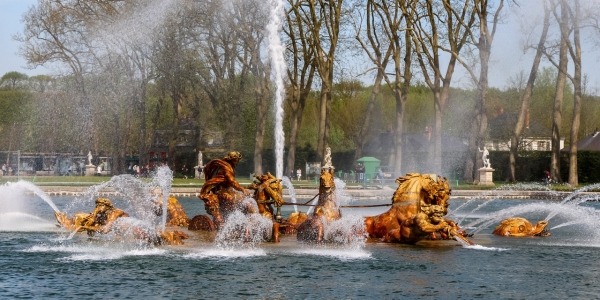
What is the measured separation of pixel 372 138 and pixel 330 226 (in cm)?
7722

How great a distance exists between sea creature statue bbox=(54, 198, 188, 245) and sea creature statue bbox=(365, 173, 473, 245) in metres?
4.38

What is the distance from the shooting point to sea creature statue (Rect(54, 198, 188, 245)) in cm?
2044

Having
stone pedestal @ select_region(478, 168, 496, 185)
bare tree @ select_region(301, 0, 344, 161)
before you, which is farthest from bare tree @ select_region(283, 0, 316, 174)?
stone pedestal @ select_region(478, 168, 496, 185)

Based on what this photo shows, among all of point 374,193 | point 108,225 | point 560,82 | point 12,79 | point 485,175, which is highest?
point 12,79

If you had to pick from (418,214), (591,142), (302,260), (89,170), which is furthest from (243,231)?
(591,142)

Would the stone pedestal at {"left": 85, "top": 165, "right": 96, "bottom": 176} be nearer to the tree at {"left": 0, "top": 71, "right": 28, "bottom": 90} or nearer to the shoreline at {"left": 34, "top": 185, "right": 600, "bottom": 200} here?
the shoreline at {"left": 34, "top": 185, "right": 600, "bottom": 200}

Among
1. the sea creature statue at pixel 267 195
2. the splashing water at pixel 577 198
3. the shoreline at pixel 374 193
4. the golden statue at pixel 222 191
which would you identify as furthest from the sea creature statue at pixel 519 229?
the shoreline at pixel 374 193

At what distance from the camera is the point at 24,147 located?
9231cm

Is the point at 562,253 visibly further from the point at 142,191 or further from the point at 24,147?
the point at 24,147

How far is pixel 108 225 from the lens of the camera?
21.1m

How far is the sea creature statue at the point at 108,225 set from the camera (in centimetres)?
2044

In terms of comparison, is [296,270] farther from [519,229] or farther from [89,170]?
[89,170]

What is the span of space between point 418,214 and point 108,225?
21.2ft

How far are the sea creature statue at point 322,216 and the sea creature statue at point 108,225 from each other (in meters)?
2.56
